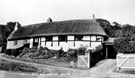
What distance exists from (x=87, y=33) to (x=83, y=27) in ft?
8.14

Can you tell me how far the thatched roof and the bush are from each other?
6.04 metres

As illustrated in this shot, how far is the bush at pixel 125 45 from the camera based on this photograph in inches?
1132

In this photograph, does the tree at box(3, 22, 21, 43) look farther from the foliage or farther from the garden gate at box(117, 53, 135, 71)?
the garden gate at box(117, 53, 135, 71)

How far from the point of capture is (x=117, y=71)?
880 inches

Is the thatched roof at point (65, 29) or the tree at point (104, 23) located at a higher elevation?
the tree at point (104, 23)

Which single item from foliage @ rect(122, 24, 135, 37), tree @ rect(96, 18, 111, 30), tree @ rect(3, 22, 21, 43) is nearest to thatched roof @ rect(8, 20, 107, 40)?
foliage @ rect(122, 24, 135, 37)

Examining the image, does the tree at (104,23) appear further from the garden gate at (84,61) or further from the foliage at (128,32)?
the garden gate at (84,61)

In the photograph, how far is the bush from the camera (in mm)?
28753

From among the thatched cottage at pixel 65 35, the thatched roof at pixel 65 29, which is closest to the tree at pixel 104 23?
the thatched roof at pixel 65 29

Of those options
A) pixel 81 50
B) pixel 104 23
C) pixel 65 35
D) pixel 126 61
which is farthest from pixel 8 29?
pixel 126 61

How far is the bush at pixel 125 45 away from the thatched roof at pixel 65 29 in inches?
238

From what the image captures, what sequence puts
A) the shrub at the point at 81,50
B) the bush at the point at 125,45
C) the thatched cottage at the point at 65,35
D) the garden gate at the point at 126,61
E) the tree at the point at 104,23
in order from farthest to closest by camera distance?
the tree at the point at 104,23, the thatched cottage at the point at 65,35, the shrub at the point at 81,50, the bush at the point at 125,45, the garden gate at the point at 126,61

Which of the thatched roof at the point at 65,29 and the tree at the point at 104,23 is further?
the tree at the point at 104,23

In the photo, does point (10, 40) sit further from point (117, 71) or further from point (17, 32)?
point (117, 71)
